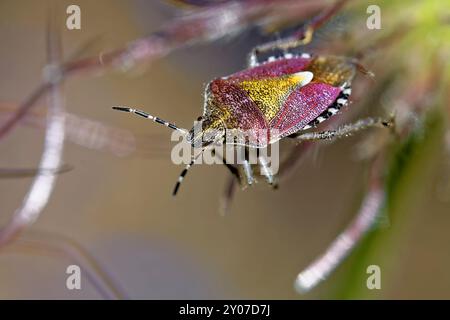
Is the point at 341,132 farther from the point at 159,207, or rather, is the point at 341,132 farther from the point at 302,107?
the point at 159,207

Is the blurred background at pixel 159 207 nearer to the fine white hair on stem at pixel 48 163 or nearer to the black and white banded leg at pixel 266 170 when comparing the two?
the fine white hair on stem at pixel 48 163

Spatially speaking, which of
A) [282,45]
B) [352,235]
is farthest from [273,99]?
[352,235]

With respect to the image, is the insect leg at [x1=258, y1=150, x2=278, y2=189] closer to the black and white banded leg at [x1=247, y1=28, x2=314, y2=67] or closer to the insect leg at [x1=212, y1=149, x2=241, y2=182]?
the insect leg at [x1=212, y1=149, x2=241, y2=182]

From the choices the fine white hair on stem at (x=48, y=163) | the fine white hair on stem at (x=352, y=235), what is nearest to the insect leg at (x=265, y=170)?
the fine white hair on stem at (x=352, y=235)

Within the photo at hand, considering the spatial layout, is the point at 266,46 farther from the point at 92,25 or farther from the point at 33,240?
the point at 92,25

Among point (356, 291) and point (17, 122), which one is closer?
point (356, 291)

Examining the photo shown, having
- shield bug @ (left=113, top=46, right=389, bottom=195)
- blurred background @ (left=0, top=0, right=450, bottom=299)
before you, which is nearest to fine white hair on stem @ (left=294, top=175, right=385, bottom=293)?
shield bug @ (left=113, top=46, right=389, bottom=195)
